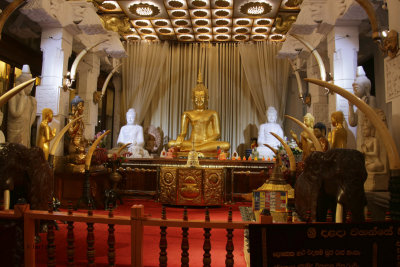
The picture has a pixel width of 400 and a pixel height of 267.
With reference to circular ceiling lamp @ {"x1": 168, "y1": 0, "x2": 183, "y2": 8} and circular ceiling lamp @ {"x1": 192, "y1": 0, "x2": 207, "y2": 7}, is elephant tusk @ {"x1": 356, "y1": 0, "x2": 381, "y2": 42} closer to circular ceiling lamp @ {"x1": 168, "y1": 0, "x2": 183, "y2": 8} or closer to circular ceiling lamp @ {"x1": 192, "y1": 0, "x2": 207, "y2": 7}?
circular ceiling lamp @ {"x1": 192, "y1": 0, "x2": 207, "y2": 7}

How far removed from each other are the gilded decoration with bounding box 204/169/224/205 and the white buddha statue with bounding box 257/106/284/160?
95.1 inches

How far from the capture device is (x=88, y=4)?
5.46m

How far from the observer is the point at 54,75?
523 centimetres

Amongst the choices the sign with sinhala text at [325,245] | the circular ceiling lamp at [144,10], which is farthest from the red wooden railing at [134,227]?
the circular ceiling lamp at [144,10]

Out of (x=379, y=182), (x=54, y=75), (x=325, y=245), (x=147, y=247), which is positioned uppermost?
(x=54, y=75)

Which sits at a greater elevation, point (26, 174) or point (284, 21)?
Answer: point (284, 21)

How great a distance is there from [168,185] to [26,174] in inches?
97.0

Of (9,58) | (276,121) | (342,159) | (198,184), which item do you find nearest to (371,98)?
(342,159)

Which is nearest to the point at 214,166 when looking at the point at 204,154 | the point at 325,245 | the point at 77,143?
the point at 204,154

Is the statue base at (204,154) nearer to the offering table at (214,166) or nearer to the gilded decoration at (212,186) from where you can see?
the offering table at (214,166)

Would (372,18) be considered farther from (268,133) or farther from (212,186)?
(268,133)

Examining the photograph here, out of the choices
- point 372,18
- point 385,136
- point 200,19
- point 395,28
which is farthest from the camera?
point 200,19

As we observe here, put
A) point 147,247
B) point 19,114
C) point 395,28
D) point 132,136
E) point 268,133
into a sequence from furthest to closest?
point 132,136 → point 268,133 → point 19,114 → point 395,28 → point 147,247

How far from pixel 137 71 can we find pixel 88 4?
291cm
